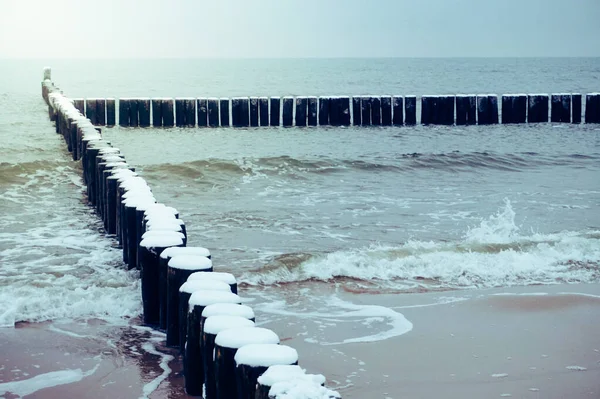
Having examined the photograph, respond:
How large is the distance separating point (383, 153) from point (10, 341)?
13790 mm

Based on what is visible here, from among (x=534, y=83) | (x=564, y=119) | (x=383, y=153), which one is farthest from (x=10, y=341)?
(x=534, y=83)

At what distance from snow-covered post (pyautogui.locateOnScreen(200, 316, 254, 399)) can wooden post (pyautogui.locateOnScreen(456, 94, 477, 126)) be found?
66.4ft

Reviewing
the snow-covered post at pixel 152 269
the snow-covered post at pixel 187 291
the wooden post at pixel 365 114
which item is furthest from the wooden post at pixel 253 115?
the snow-covered post at pixel 187 291

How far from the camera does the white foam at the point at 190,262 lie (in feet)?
17.4

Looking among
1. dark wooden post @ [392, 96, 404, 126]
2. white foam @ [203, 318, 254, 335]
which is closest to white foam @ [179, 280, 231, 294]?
white foam @ [203, 318, 254, 335]

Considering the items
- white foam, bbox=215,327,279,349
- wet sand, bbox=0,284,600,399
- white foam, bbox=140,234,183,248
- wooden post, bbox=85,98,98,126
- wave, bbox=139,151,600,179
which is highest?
white foam, bbox=215,327,279,349

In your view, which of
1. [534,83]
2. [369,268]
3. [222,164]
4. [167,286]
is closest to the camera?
[167,286]

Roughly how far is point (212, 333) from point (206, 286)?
67 centimetres

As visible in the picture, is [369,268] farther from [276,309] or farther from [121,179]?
[121,179]

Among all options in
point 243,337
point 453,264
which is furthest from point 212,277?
point 453,264

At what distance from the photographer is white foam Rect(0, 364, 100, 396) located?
507 cm

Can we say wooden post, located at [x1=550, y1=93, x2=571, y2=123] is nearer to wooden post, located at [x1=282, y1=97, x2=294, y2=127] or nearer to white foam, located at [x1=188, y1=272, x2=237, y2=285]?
wooden post, located at [x1=282, y1=97, x2=294, y2=127]

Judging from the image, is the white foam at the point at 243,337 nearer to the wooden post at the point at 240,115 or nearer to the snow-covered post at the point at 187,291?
the snow-covered post at the point at 187,291

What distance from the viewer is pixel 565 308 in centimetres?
709
